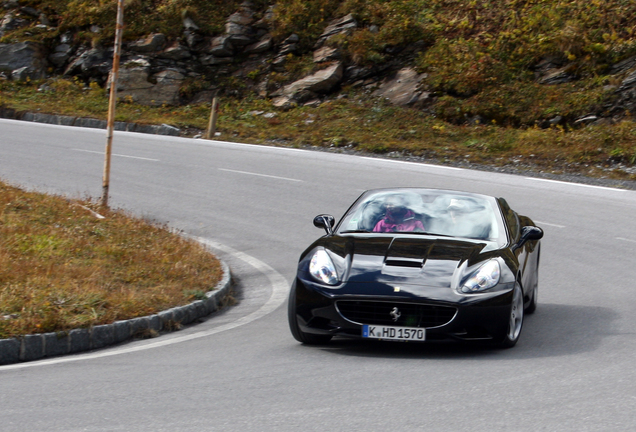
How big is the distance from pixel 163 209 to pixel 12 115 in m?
13.4

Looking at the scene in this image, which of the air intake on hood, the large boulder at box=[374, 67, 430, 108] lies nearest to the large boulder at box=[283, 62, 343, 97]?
the large boulder at box=[374, 67, 430, 108]

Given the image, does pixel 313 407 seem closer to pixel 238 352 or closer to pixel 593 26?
pixel 238 352

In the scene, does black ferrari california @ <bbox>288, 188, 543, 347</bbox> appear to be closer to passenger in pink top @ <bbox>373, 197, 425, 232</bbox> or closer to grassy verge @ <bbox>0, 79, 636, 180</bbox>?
passenger in pink top @ <bbox>373, 197, 425, 232</bbox>

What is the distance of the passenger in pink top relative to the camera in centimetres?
757

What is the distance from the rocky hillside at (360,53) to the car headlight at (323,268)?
16.4m

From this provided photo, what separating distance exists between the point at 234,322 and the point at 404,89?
59.7 feet

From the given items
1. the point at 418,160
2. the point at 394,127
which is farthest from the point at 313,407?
the point at 394,127

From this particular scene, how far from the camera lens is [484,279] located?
647 cm

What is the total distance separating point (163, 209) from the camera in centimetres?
1407

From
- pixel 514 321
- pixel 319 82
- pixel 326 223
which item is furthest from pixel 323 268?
pixel 319 82

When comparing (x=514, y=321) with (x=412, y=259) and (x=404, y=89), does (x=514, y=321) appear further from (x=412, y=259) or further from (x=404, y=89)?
(x=404, y=89)

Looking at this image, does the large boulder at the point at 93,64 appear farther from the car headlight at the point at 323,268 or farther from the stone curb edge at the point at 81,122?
the car headlight at the point at 323,268

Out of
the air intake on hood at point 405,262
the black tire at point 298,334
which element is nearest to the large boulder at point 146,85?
the black tire at point 298,334

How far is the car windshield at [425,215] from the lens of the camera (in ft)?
24.8
